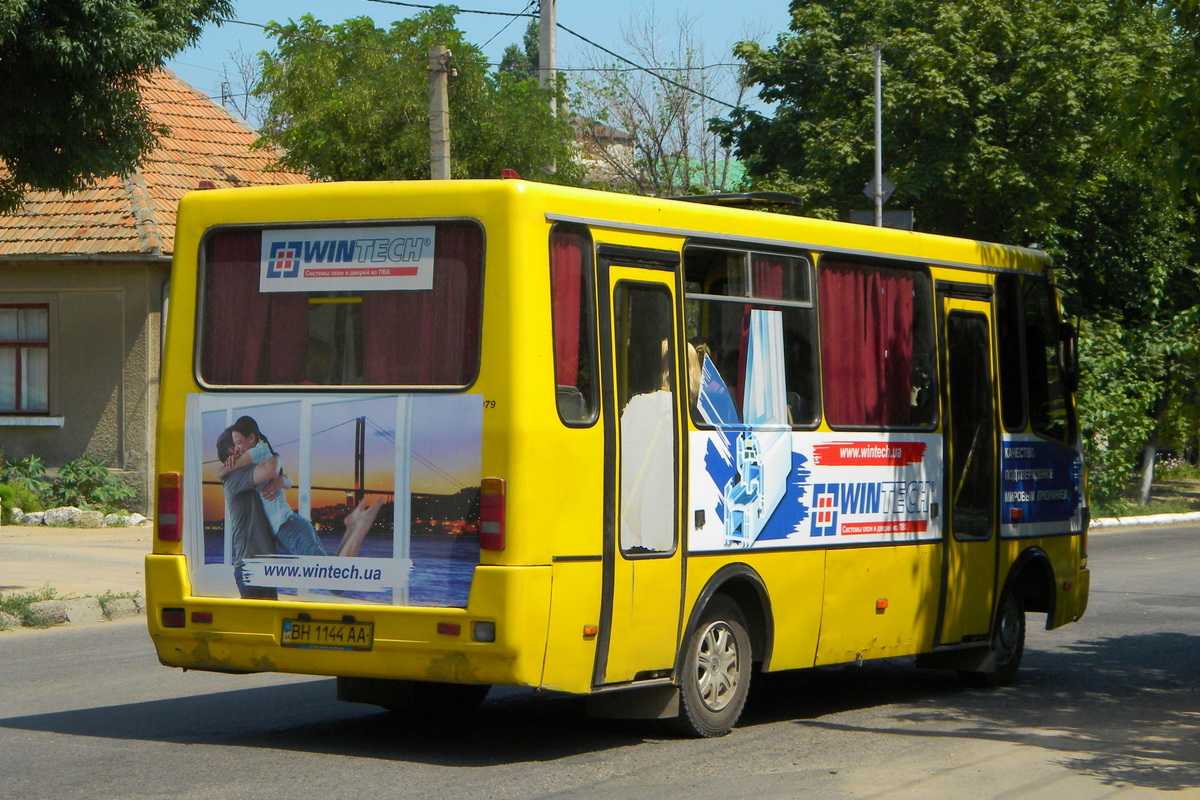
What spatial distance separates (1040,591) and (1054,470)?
874 millimetres

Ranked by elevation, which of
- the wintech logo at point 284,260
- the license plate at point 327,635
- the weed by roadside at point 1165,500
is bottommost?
the license plate at point 327,635

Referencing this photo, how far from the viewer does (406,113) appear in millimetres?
24578

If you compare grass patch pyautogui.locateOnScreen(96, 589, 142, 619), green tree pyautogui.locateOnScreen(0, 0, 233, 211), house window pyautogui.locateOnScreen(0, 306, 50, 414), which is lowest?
grass patch pyautogui.locateOnScreen(96, 589, 142, 619)

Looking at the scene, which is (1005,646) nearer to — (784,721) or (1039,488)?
(1039,488)

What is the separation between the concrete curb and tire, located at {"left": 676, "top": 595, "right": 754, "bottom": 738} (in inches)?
804

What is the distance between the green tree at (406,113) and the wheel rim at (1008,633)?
14.7 meters

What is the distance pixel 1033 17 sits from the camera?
29312mm

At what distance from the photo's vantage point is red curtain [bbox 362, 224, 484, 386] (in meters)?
7.40

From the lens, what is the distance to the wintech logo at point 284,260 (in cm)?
786

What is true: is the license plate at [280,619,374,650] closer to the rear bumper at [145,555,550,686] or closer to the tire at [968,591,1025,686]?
the rear bumper at [145,555,550,686]

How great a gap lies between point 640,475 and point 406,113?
58.1ft

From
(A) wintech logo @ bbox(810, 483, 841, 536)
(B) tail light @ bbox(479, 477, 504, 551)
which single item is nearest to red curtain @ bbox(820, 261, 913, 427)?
(A) wintech logo @ bbox(810, 483, 841, 536)

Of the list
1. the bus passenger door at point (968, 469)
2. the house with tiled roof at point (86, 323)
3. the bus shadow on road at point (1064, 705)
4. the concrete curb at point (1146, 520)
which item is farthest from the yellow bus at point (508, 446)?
the concrete curb at point (1146, 520)

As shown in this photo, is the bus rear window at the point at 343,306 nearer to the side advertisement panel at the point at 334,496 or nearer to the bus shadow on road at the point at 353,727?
the side advertisement panel at the point at 334,496
